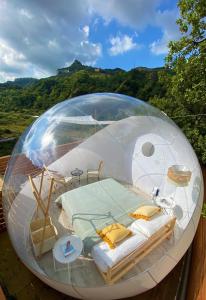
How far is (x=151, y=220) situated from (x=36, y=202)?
2.12m

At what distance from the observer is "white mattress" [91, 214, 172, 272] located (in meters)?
2.94

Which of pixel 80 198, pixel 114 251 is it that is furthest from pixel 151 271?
pixel 80 198

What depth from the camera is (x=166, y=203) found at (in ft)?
13.4

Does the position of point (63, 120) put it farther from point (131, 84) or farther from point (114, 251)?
point (131, 84)

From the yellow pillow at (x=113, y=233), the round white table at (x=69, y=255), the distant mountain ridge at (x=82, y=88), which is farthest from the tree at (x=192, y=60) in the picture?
the distant mountain ridge at (x=82, y=88)

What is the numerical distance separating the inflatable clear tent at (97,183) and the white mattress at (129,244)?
0.05 m

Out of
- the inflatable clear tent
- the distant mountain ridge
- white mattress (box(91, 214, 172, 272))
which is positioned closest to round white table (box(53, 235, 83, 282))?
the inflatable clear tent

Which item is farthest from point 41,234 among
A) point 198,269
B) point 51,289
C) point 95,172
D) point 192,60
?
point 192,60

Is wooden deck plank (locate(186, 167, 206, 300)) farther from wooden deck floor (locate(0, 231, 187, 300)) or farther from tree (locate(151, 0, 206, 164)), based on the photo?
tree (locate(151, 0, 206, 164))

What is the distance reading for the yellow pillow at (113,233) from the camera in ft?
10.4

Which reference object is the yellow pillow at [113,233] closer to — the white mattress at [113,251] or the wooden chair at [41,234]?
the white mattress at [113,251]

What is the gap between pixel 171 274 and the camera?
11.9 ft

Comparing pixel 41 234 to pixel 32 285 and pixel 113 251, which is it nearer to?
pixel 32 285

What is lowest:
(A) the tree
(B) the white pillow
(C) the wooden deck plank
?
(C) the wooden deck plank
